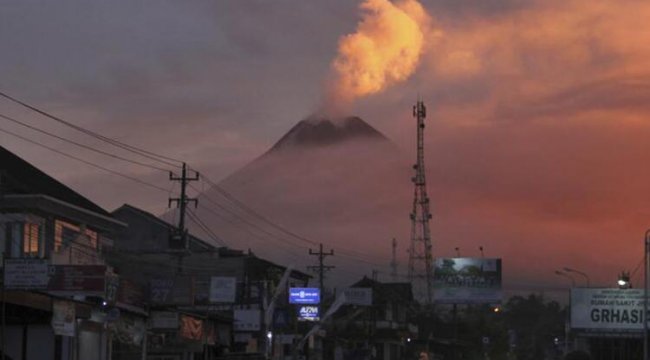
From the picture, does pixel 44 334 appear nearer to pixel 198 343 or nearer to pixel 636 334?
pixel 198 343

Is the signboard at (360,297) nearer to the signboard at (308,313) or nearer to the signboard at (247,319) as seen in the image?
the signboard at (308,313)

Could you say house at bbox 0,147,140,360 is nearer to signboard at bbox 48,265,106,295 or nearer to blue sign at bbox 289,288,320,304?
signboard at bbox 48,265,106,295

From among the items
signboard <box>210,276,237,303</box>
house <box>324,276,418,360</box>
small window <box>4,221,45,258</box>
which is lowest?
house <box>324,276,418,360</box>

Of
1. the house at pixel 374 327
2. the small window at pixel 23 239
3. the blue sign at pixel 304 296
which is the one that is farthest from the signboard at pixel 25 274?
the house at pixel 374 327

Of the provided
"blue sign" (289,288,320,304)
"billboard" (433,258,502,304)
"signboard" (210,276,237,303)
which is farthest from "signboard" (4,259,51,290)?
"billboard" (433,258,502,304)

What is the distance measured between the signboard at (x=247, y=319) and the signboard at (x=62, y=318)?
3444cm

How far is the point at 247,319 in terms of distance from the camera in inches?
2680

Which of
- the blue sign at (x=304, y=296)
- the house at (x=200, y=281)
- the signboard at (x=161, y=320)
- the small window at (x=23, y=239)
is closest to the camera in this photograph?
the signboard at (x=161, y=320)

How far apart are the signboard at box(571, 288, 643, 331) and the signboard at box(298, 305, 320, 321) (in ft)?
60.7

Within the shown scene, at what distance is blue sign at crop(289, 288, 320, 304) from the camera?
3162 inches

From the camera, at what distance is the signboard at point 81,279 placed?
33531 mm

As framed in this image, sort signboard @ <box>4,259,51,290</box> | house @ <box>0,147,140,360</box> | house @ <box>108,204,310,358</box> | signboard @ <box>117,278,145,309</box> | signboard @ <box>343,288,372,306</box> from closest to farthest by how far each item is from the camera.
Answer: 1. signboard @ <box>4,259,51,290</box>
2. house @ <box>0,147,140,360</box>
3. signboard @ <box>117,278,145,309</box>
4. house @ <box>108,204,310,358</box>
5. signboard @ <box>343,288,372,306</box>

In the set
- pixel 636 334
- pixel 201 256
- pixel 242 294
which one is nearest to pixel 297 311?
pixel 242 294

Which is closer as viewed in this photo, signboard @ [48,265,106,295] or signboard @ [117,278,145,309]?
A: signboard @ [48,265,106,295]
